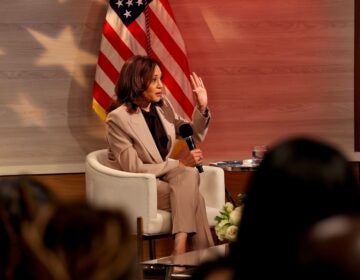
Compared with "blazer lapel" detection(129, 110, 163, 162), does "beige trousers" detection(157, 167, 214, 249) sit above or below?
below

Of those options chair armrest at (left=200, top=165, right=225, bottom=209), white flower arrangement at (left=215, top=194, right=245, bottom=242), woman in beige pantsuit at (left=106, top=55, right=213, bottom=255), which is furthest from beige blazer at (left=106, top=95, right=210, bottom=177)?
white flower arrangement at (left=215, top=194, right=245, bottom=242)

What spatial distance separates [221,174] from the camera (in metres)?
5.71

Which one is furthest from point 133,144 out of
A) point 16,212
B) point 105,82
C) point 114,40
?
point 16,212

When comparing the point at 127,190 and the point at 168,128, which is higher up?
the point at 168,128

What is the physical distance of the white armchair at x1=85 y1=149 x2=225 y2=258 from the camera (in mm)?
5297

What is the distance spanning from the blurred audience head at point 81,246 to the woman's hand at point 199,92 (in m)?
5.23

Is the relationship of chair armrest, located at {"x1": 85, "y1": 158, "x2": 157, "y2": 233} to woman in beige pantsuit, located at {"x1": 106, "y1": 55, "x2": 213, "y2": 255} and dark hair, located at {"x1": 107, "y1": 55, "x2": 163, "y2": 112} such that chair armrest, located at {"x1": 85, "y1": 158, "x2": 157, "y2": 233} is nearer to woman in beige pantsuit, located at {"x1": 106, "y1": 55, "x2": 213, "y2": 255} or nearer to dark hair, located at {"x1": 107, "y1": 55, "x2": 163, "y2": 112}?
woman in beige pantsuit, located at {"x1": 106, "y1": 55, "x2": 213, "y2": 255}

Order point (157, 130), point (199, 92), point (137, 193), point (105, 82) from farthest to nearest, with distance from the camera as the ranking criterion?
point (105, 82) < point (199, 92) < point (157, 130) < point (137, 193)

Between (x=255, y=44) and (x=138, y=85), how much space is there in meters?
1.40

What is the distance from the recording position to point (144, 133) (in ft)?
18.0

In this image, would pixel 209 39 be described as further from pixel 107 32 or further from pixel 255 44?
pixel 107 32

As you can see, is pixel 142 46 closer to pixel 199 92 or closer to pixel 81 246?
pixel 199 92

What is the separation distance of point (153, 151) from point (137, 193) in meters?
0.32

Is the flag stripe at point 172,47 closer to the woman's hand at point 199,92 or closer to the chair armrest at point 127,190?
the woman's hand at point 199,92
